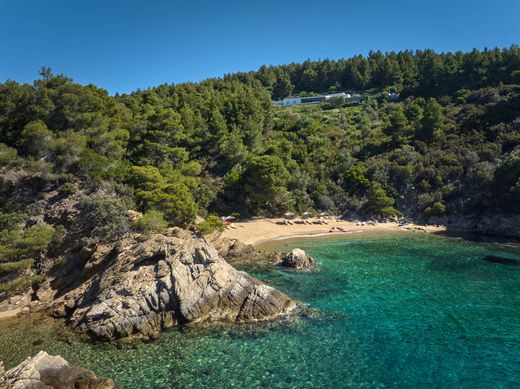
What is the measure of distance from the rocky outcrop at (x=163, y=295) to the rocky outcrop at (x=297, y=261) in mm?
7927

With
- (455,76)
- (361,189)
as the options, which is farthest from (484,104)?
(361,189)

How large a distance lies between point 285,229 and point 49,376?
3319 centimetres

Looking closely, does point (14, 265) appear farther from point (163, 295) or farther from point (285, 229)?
point (285, 229)

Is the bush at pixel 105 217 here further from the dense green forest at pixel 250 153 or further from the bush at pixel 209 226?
the bush at pixel 209 226

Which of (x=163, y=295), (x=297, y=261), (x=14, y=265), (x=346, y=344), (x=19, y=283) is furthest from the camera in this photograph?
(x=297, y=261)

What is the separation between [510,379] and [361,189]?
41.5 meters

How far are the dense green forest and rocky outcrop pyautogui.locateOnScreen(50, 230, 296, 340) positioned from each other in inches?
187

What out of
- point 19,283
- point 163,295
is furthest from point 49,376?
point 19,283

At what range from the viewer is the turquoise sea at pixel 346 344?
14.1m

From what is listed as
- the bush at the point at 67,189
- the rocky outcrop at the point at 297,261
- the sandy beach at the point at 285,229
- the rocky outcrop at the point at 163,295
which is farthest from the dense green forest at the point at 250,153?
the rocky outcrop at the point at 297,261

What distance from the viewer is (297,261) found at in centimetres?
2900

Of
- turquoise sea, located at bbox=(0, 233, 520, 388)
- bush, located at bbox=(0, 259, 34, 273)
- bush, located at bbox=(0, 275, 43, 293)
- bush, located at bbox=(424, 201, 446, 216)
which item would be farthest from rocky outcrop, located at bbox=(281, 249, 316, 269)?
bush, located at bbox=(424, 201, 446, 216)

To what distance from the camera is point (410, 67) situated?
331 ft

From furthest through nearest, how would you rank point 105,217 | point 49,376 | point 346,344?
1. point 105,217
2. point 346,344
3. point 49,376
